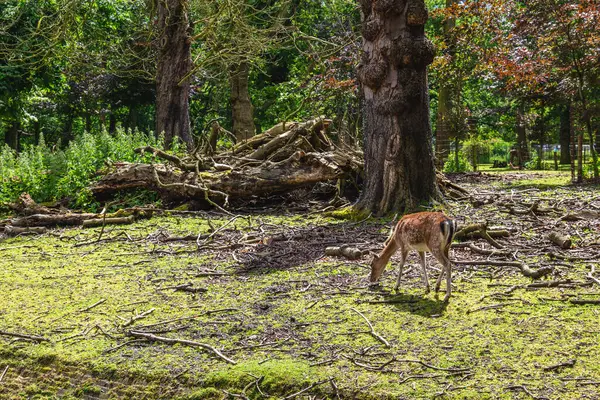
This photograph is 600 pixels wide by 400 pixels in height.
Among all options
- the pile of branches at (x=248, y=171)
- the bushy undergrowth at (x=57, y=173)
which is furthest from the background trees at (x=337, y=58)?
the bushy undergrowth at (x=57, y=173)

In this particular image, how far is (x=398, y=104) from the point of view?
9773 millimetres

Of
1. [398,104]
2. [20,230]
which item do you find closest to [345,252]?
[398,104]

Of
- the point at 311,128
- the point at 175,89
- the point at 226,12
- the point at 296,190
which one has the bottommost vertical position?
the point at 296,190

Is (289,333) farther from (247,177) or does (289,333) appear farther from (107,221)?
(247,177)

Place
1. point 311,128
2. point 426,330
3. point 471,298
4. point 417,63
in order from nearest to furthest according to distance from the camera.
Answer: point 426,330
point 471,298
point 417,63
point 311,128

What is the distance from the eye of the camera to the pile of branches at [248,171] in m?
11.5

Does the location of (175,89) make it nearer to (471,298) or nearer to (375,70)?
(375,70)

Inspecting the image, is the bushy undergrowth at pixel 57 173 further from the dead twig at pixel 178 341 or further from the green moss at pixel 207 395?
the green moss at pixel 207 395

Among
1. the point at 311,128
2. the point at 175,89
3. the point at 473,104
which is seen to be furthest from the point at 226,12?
the point at 473,104

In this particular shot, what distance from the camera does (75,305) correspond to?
611 cm

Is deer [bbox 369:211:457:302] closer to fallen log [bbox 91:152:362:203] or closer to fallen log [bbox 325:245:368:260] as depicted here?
fallen log [bbox 325:245:368:260]

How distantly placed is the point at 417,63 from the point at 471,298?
499 centimetres

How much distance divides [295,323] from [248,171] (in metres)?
6.76

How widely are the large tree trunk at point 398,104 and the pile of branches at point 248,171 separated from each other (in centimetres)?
166
